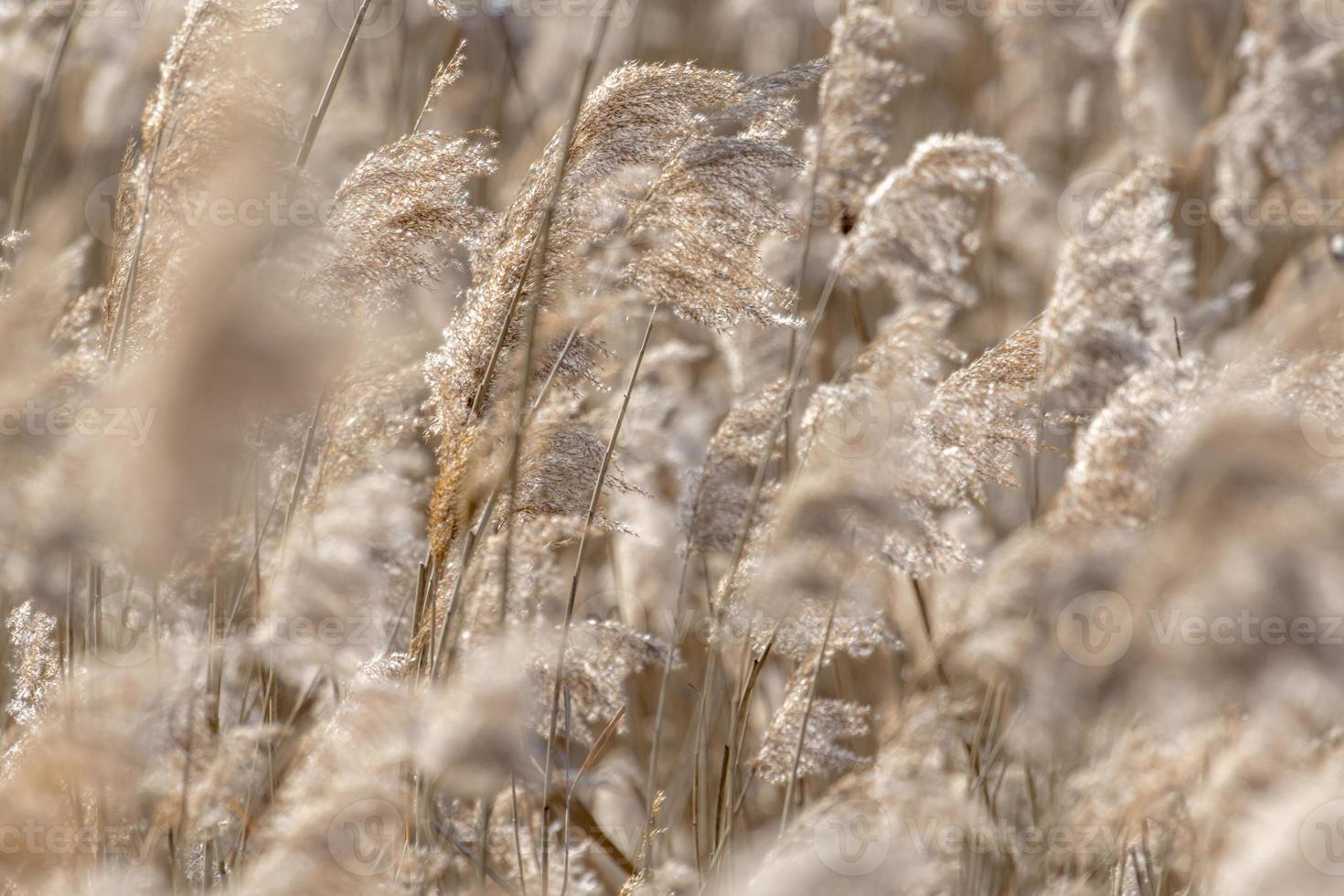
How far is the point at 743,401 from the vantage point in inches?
66.6

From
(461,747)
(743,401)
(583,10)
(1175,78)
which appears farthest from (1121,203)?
(1175,78)

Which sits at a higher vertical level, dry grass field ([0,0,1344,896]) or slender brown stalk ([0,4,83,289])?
slender brown stalk ([0,4,83,289])

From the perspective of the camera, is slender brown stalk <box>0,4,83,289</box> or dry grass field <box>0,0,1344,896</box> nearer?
dry grass field <box>0,0,1344,896</box>

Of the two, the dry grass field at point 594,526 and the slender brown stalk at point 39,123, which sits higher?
the slender brown stalk at point 39,123

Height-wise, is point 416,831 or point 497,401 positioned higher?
point 497,401

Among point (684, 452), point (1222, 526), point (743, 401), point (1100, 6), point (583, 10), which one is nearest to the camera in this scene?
point (1222, 526)

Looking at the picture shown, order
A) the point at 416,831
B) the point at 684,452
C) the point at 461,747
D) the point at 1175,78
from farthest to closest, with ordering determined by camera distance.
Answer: the point at 1175,78, the point at 684,452, the point at 416,831, the point at 461,747

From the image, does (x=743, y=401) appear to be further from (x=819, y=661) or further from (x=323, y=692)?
(x=323, y=692)

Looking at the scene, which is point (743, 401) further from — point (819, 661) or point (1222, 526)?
point (1222, 526)

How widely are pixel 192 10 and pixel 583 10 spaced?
192cm

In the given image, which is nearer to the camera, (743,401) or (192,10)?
(192,10)

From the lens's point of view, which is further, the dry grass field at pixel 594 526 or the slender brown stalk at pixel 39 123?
the slender brown stalk at pixel 39 123

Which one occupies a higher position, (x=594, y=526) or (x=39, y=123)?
(x=39, y=123)

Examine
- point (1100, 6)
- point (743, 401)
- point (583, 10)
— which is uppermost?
point (1100, 6)
